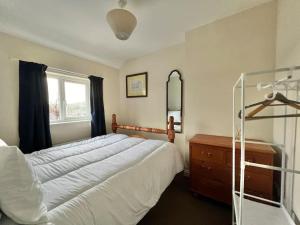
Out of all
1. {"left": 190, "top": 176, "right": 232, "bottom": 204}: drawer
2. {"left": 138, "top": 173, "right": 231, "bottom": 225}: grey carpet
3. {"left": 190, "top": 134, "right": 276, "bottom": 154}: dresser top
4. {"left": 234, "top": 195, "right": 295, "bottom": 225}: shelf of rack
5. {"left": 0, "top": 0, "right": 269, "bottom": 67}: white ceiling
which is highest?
{"left": 0, "top": 0, "right": 269, "bottom": 67}: white ceiling

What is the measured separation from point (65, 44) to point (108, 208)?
2.49 meters

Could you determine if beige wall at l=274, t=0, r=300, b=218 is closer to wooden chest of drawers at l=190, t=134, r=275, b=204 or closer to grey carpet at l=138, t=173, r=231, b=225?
wooden chest of drawers at l=190, t=134, r=275, b=204

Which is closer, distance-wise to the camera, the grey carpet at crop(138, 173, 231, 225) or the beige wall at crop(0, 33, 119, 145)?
the grey carpet at crop(138, 173, 231, 225)

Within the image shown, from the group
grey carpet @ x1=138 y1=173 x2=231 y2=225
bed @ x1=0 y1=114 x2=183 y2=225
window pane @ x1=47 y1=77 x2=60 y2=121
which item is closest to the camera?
bed @ x1=0 y1=114 x2=183 y2=225

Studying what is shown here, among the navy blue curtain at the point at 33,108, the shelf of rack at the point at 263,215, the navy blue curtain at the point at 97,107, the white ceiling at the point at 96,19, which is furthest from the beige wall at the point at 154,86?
the navy blue curtain at the point at 33,108

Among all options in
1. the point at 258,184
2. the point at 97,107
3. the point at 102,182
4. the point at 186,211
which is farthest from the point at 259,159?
the point at 97,107

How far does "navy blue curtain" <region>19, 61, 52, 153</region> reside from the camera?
1996mm

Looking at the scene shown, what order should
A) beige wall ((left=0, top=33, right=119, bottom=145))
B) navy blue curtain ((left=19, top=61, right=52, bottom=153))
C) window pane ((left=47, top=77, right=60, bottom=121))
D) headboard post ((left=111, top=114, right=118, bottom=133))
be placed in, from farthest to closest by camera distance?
headboard post ((left=111, top=114, right=118, bottom=133))
window pane ((left=47, top=77, right=60, bottom=121))
navy blue curtain ((left=19, top=61, right=52, bottom=153))
beige wall ((left=0, top=33, right=119, bottom=145))

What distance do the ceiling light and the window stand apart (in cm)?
153

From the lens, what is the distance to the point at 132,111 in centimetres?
331

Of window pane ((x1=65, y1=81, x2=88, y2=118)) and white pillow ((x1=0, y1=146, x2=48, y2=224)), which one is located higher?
window pane ((x1=65, y1=81, x2=88, y2=118))

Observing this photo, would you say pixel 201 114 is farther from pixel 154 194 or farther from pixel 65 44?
pixel 65 44

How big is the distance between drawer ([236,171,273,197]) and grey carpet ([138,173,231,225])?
1.36 ft

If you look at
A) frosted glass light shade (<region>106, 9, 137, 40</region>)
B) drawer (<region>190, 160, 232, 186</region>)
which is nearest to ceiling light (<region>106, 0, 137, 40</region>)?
frosted glass light shade (<region>106, 9, 137, 40</region>)
